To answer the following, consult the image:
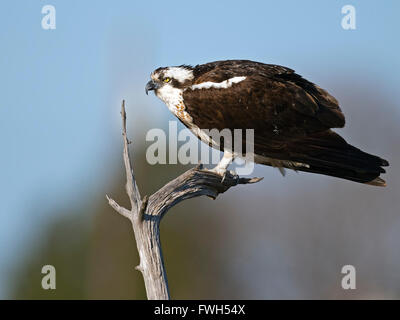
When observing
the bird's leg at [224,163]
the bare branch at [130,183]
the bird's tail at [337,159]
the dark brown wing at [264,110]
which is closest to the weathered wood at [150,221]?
the bare branch at [130,183]

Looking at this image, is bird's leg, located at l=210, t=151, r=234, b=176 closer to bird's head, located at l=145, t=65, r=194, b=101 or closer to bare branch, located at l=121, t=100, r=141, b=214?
bird's head, located at l=145, t=65, r=194, b=101

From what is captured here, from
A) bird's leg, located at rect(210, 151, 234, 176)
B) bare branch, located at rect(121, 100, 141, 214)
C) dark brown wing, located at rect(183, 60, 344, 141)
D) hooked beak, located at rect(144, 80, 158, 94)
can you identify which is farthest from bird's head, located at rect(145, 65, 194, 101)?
bare branch, located at rect(121, 100, 141, 214)

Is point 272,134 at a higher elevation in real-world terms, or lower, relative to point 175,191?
higher

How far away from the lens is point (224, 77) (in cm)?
941

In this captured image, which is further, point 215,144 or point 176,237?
point 176,237

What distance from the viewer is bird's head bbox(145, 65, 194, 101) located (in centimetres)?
969

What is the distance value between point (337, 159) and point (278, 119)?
93cm

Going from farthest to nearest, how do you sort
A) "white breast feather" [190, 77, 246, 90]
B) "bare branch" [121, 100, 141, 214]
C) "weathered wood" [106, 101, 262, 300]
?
"white breast feather" [190, 77, 246, 90], "bare branch" [121, 100, 141, 214], "weathered wood" [106, 101, 262, 300]

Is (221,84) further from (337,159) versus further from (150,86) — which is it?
(337,159)

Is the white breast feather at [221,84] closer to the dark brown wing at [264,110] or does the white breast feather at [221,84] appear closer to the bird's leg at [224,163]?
the dark brown wing at [264,110]

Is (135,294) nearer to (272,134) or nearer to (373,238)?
(373,238)

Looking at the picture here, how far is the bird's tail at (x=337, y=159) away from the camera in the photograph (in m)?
8.94

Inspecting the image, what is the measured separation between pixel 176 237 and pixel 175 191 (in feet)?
37.9

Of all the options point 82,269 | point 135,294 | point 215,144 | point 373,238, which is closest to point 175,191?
point 215,144
